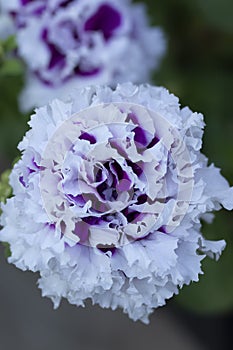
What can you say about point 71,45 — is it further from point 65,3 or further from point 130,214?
point 130,214

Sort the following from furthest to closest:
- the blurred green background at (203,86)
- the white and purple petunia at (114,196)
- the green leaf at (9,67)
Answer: the blurred green background at (203,86), the green leaf at (9,67), the white and purple petunia at (114,196)

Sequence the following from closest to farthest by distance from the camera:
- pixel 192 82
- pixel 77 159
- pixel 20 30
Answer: pixel 77 159
pixel 20 30
pixel 192 82

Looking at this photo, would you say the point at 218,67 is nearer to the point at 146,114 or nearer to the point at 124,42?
the point at 124,42

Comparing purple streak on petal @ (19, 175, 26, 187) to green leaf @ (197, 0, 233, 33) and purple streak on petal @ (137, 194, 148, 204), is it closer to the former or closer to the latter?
purple streak on petal @ (137, 194, 148, 204)

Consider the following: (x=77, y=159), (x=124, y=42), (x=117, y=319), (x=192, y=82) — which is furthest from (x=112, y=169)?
(x=117, y=319)

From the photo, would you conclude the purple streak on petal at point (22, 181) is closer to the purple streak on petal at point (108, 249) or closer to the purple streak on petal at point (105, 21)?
the purple streak on petal at point (108, 249)

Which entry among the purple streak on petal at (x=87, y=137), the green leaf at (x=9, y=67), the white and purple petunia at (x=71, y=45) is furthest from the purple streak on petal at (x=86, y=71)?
the purple streak on petal at (x=87, y=137)

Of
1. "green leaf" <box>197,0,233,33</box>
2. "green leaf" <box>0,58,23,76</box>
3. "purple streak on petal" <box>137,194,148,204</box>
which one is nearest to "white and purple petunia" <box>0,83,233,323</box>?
"purple streak on petal" <box>137,194,148,204</box>
